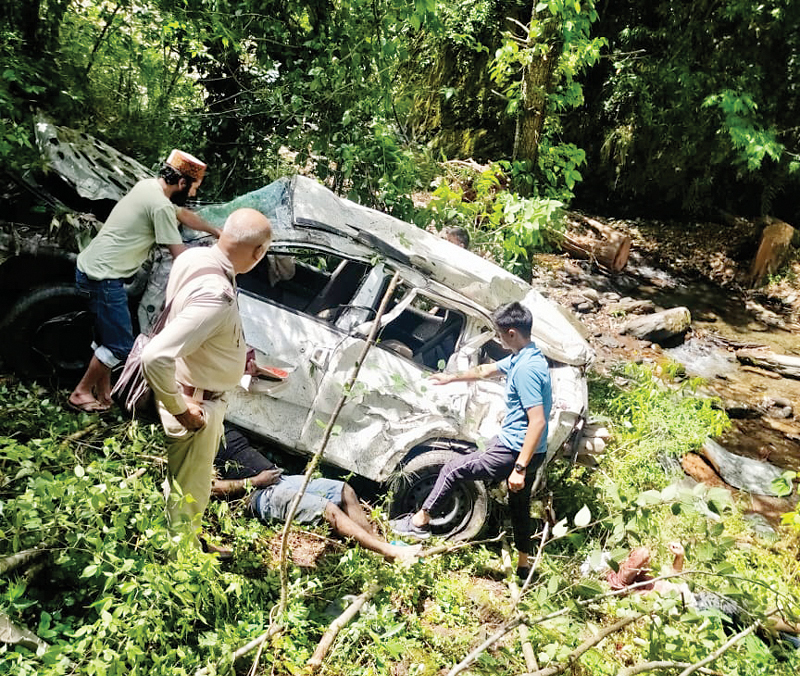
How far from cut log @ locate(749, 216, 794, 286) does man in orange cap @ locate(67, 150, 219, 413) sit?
12.1 metres

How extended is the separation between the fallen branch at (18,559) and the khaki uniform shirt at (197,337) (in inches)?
30.9

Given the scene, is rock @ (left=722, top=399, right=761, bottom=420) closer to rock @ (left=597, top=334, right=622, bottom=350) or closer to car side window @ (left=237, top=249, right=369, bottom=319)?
rock @ (left=597, top=334, right=622, bottom=350)

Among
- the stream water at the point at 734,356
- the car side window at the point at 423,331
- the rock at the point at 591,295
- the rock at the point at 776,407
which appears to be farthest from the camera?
the rock at the point at 591,295

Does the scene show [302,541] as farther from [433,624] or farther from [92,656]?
[92,656]

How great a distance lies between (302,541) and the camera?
3834 millimetres

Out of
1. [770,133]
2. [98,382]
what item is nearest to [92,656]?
[98,382]

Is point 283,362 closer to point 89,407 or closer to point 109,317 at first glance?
point 109,317

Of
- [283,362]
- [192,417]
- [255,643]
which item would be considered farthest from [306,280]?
[255,643]

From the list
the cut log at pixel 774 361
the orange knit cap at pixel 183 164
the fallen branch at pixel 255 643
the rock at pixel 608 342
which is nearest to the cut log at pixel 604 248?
the rock at pixel 608 342

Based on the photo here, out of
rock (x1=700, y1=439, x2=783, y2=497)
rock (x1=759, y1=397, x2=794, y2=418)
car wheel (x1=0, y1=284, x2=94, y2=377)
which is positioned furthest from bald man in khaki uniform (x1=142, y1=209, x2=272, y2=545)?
rock (x1=759, y1=397, x2=794, y2=418)

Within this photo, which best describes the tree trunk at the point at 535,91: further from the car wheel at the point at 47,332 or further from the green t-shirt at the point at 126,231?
the car wheel at the point at 47,332

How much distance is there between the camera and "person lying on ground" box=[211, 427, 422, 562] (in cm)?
360

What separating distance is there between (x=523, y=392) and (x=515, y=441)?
1.20 feet

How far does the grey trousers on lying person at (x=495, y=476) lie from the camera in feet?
12.9
